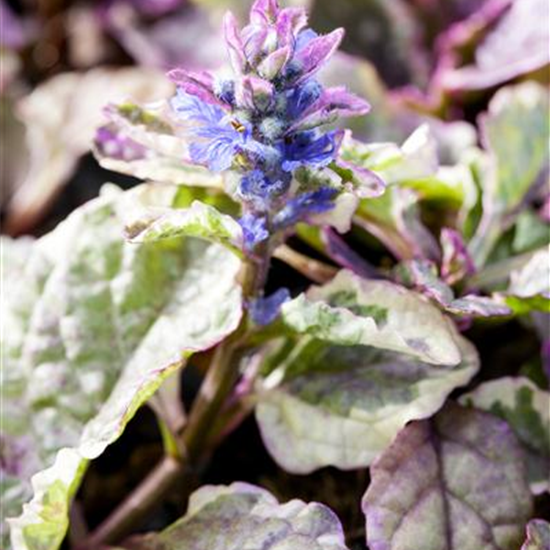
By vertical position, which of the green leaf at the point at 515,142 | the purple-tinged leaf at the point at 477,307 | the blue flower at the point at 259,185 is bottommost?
the green leaf at the point at 515,142

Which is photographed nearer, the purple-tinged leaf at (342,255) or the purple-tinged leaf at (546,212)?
the purple-tinged leaf at (342,255)

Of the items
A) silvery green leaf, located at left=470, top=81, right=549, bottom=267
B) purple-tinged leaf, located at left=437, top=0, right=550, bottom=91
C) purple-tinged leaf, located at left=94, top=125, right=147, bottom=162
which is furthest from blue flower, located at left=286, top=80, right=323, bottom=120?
purple-tinged leaf, located at left=437, top=0, right=550, bottom=91

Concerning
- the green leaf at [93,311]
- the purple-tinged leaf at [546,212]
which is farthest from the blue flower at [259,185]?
the purple-tinged leaf at [546,212]

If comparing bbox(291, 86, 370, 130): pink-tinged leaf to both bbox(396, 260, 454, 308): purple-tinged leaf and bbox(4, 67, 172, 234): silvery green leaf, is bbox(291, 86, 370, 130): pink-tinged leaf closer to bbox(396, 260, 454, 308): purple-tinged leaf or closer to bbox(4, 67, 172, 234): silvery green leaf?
bbox(396, 260, 454, 308): purple-tinged leaf

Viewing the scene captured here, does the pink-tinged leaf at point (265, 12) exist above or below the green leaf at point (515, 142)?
above

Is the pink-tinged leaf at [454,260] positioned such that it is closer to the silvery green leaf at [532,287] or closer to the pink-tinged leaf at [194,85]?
the silvery green leaf at [532,287]

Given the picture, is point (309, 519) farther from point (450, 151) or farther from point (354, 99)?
point (450, 151)

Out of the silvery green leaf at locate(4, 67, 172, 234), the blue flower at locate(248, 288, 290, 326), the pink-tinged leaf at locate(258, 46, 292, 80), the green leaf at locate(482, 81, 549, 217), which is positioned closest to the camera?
the pink-tinged leaf at locate(258, 46, 292, 80)
